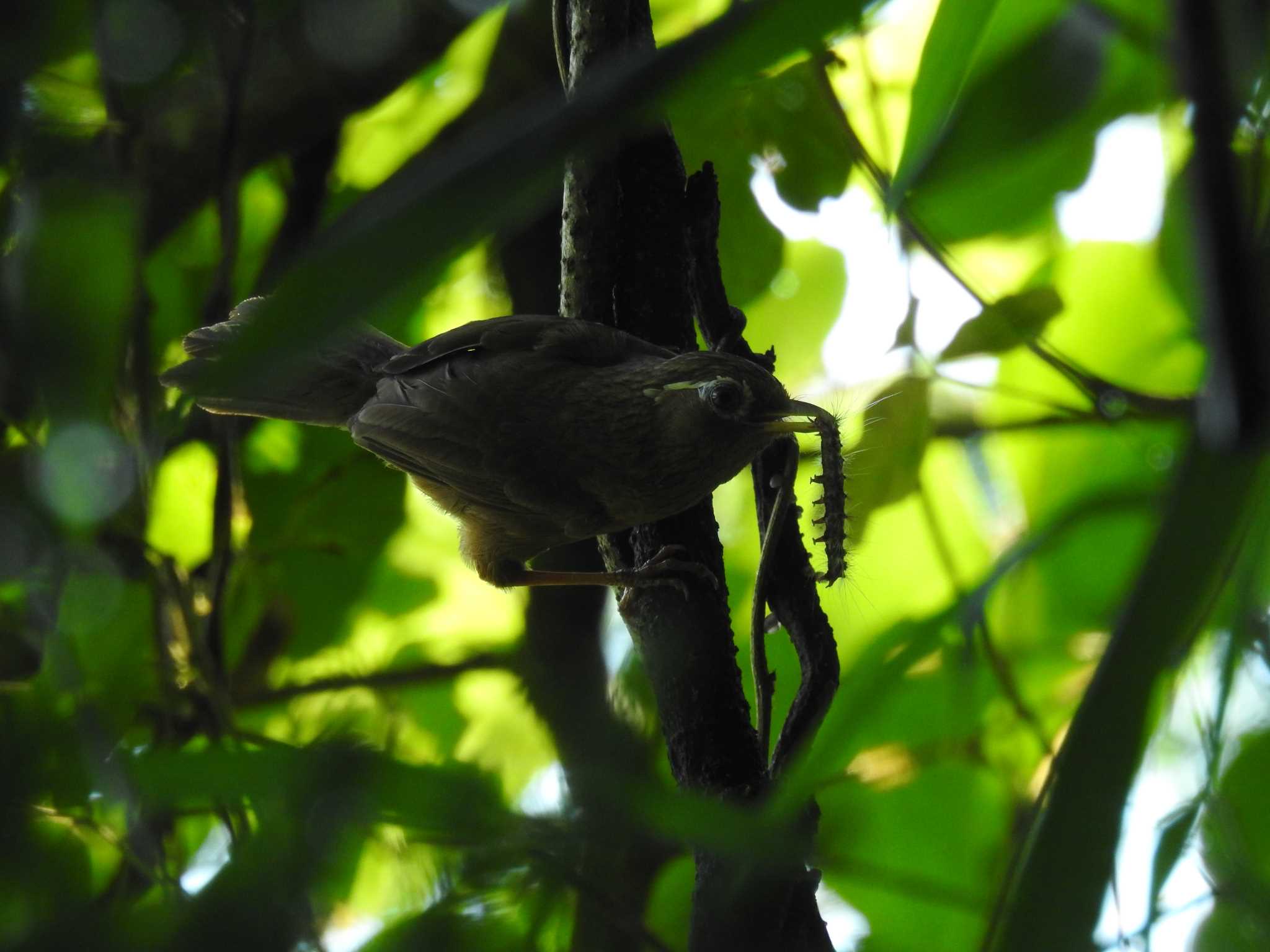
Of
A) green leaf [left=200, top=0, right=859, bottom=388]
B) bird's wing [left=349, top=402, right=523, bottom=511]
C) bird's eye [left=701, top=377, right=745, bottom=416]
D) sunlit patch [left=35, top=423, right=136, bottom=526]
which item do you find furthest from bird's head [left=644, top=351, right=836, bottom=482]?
green leaf [left=200, top=0, right=859, bottom=388]

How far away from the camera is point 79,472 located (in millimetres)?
969

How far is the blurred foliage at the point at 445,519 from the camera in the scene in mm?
491

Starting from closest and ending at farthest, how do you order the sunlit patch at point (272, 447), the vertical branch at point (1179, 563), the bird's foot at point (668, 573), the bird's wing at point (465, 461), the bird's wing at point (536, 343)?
the vertical branch at point (1179, 563) < the bird's foot at point (668, 573) < the bird's wing at point (536, 343) < the bird's wing at point (465, 461) < the sunlit patch at point (272, 447)

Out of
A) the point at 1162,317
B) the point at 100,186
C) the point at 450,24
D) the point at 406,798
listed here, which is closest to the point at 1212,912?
the point at 406,798

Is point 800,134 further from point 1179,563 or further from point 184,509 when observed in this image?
point 1179,563

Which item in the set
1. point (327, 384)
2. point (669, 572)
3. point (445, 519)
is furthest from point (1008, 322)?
point (445, 519)

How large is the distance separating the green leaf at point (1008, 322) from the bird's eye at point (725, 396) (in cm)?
43

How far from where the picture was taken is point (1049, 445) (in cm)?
191

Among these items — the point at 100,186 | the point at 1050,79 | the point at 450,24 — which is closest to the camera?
the point at 100,186

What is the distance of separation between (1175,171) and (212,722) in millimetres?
1789

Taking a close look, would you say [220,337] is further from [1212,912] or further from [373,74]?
[1212,912]

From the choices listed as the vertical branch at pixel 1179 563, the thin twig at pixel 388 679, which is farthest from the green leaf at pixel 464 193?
the thin twig at pixel 388 679

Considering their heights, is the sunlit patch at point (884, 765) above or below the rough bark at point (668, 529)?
below

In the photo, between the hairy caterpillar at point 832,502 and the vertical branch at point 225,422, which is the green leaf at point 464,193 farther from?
the vertical branch at point 225,422
